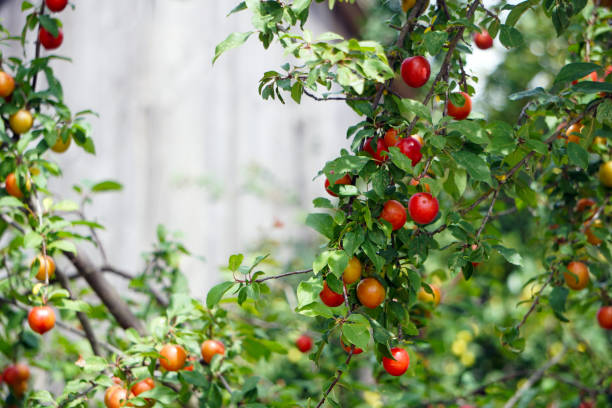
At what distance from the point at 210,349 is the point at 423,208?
0.55 m

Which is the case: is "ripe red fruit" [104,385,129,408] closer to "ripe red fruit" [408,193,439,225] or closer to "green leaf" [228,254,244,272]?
"green leaf" [228,254,244,272]

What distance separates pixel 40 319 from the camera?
3.37 ft

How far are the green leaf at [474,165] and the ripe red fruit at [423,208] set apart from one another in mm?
62

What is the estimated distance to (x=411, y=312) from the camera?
1.08 meters

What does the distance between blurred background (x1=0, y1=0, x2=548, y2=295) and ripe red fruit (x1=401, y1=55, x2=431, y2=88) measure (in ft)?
7.47

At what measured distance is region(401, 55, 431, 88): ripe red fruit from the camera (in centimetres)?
81

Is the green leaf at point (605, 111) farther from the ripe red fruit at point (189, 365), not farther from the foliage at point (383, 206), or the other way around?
the ripe red fruit at point (189, 365)

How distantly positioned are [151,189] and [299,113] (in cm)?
133

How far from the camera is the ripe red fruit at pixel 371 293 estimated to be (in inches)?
30.3

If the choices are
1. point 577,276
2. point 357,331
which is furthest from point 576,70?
point 357,331

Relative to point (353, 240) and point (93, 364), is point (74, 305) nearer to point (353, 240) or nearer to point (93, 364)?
point (93, 364)

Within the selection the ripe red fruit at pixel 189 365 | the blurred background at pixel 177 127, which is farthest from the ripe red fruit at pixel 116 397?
the blurred background at pixel 177 127

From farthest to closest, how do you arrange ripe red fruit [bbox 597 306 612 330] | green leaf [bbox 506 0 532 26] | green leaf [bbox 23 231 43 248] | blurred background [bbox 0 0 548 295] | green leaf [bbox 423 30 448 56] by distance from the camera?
blurred background [bbox 0 0 548 295]
ripe red fruit [bbox 597 306 612 330]
green leaf [bbox 23 231 43 248]
green leaf [bbox 506 0 532 26]
green leaf [bbox 423 30 448 56]

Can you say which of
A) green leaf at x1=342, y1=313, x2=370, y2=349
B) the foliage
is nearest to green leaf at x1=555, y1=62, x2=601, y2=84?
the foliage
